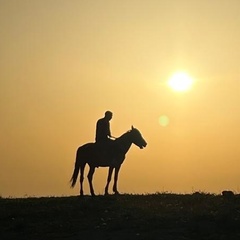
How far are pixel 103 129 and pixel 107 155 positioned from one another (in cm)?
123

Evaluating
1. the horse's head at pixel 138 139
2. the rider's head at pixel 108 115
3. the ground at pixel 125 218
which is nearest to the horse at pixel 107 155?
the horse's head at pixel 138 139

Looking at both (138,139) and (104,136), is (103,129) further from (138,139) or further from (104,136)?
(138,139)

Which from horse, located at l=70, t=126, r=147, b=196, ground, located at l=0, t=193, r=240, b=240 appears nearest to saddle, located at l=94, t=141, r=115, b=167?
horse, located at l=70, t=126, r=147, b=196

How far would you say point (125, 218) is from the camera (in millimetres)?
20844

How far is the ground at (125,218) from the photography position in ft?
62.8

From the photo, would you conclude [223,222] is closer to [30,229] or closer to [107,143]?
[30,229]

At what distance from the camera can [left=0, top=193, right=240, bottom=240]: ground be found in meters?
19.1

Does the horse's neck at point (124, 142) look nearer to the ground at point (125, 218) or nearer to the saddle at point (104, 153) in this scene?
the saddle at point (104, 153)

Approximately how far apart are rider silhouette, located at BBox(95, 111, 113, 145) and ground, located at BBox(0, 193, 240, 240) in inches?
131

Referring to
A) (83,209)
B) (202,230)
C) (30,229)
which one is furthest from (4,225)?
(202,230)

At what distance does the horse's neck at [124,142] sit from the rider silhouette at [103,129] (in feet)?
2.48

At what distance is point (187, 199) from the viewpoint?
24.3 m

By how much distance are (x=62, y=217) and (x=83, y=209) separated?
1.33 meters

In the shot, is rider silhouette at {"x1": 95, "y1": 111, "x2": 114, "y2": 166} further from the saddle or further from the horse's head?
the horse's head
